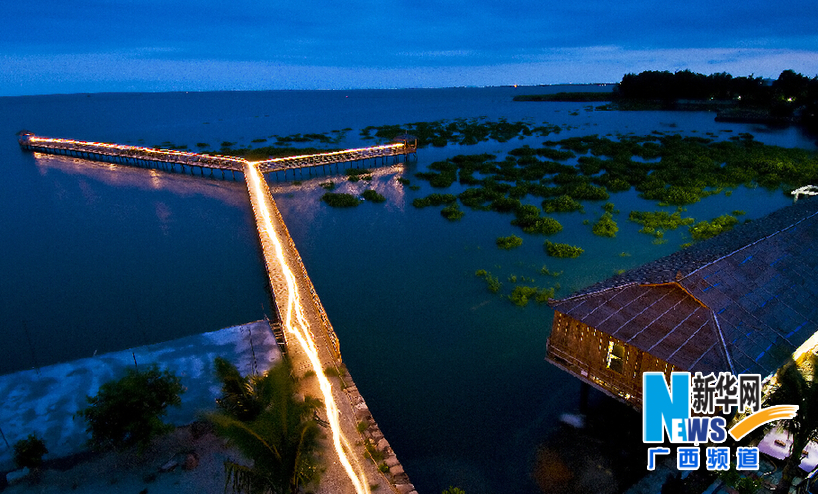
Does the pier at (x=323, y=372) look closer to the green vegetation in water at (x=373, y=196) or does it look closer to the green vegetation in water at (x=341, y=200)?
the green vegetation in water at (x=341, y=200)

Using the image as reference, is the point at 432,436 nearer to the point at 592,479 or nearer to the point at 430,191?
the point at 592,479

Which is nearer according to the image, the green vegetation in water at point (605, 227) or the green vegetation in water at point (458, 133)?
the green vegetation in water at point (605, 227)

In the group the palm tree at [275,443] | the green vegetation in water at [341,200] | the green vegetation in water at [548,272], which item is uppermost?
the palm tree at [275,443]

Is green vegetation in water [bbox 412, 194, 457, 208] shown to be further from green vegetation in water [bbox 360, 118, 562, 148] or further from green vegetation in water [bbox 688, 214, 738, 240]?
green vegetation in water [bbox 360, 118, 562, 148]

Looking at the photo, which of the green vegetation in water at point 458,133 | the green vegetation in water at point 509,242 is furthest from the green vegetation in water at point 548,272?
the green vegetation in water at point 458,133

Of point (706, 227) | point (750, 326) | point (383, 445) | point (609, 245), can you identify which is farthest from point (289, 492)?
point (706, 227)

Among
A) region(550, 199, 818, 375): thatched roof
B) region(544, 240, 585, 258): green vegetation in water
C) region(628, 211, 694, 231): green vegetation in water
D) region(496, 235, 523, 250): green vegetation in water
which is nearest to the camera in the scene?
region(550, 199, 818, 375): thatched roof

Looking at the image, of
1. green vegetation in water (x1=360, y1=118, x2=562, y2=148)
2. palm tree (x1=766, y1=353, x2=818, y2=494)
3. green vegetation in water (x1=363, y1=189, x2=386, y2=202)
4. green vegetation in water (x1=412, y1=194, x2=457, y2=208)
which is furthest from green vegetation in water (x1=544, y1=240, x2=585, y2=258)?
green vegetation in water (x1=360, y1=118, x2=562, y2=148)
